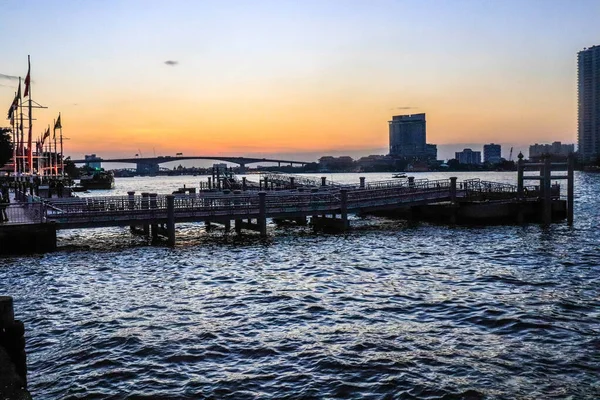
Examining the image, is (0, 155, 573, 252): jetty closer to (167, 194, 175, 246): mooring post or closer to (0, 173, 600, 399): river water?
(167, 194, 175, 246): mooring post

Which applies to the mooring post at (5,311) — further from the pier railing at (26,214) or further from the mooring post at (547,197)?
the mooring post at (547,197)

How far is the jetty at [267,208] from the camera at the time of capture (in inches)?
1236

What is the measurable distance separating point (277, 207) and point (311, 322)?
21.6 m

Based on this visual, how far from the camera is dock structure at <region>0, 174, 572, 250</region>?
32.3 metres

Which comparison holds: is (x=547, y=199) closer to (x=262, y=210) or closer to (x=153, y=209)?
(x=262, y=210)

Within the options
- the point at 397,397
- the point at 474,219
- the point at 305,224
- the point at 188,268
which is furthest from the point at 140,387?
the point at 474,219

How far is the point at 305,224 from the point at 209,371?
3216 cm

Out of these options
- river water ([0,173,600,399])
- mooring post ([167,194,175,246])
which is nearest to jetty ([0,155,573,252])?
mooring post ([167,194,175,246])

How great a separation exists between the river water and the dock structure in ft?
7.42

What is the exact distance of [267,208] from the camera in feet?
126

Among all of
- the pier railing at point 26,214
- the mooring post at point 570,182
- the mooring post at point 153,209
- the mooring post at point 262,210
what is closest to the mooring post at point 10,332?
the pier railing at point 26,214

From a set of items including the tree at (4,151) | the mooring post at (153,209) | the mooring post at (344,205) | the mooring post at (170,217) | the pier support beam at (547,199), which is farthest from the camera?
the tree at (4,151)

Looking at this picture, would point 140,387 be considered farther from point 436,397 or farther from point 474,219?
point 474,219

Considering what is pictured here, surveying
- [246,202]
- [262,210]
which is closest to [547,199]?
[262,210]
